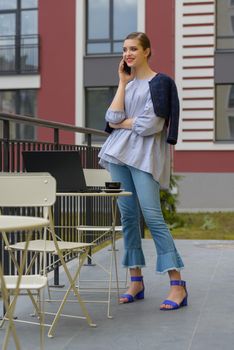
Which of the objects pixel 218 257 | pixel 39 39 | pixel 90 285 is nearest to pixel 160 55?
pixel 39 39

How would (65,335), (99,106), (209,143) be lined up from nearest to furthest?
(65,335) → (209,143) → (99,106)

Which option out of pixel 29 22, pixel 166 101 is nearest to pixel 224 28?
pixel 29 22

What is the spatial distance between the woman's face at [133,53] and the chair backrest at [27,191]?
4.61 ft

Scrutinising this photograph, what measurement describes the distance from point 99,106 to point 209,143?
3.78 meters

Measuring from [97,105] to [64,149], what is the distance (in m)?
14.3

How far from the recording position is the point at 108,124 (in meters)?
4.95

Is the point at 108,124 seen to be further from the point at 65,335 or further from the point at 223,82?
the point at 223,82

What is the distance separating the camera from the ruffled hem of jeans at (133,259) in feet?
16.6

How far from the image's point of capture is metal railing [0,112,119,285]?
15.8 ft

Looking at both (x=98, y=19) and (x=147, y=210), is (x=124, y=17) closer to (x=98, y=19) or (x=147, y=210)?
(x=98, y=19)

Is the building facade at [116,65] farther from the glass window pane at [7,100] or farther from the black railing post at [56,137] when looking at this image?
the black railing post at [56,137]

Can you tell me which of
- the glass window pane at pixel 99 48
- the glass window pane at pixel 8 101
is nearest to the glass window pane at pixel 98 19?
the glass window pane at pixel 99 48

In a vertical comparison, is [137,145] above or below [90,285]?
above

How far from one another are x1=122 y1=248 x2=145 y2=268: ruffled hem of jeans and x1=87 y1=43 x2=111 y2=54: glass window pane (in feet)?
52.9
